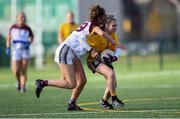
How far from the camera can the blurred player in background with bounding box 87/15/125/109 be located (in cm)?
1661

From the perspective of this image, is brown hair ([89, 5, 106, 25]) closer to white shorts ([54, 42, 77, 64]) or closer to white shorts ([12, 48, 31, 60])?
white shorts ([54, 42, 77, 64])

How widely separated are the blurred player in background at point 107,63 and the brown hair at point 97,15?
33 cm

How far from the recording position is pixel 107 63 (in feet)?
56.0

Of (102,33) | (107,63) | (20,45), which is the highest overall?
(20,45)

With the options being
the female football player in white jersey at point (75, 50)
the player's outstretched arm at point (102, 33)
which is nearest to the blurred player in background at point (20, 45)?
the female football player in white jersey at point (75, 50)

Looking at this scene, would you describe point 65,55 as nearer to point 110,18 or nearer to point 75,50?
point 75,50

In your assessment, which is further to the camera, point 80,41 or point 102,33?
point 80,41

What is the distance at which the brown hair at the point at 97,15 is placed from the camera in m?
16.3

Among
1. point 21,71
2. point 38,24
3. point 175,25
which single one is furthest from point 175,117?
point 175,25

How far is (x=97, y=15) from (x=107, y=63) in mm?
1181

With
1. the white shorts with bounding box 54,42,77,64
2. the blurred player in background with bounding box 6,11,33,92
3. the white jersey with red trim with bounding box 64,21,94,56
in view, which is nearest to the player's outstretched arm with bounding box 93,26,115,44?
the white jersey with red trim with bounding box 64,21,94,56

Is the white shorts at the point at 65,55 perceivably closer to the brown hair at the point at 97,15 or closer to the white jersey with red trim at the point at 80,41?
the white jersey with red trim at the point at 80,41

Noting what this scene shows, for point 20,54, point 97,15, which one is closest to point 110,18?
point 97,15

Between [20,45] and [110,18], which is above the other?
[20,45]
